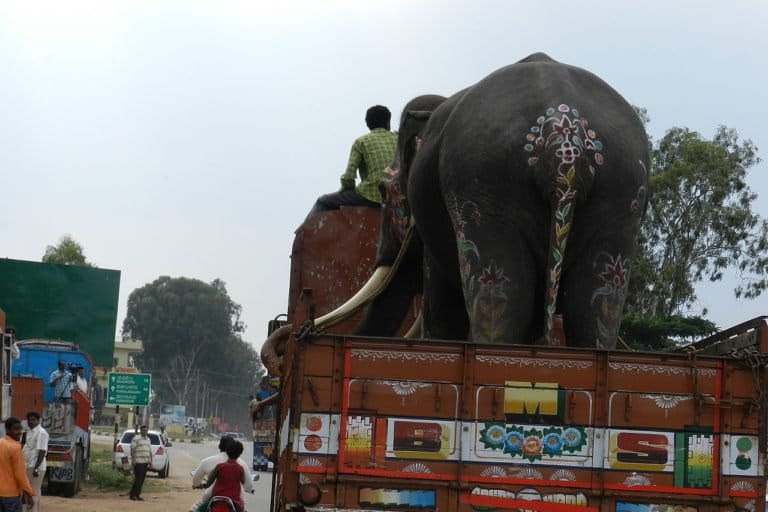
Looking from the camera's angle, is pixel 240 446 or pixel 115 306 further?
pixel 115 306

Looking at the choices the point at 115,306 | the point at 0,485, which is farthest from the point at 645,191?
the point at 115,306

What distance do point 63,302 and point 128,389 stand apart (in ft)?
17.2

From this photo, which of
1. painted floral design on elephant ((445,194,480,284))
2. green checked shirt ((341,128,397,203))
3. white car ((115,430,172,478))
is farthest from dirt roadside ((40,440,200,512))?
painted floral design on elephant ((445,194,480,284))

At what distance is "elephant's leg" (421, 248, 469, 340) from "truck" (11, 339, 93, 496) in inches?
473

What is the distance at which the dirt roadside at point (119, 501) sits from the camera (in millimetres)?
22594

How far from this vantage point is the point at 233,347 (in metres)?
129

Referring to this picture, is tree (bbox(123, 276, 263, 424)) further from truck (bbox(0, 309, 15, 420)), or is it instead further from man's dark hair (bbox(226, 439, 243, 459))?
Result: man's dark hair (bbox(226, 439, 243, 459))

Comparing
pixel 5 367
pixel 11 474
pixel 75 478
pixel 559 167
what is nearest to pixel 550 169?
pixel 559 167

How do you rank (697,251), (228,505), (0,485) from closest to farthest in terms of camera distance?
(228,505) → (0,485) → (697,251)

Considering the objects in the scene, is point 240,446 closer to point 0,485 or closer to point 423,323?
point 423,323

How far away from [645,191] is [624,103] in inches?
20.8

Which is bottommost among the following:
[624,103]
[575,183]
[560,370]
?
[560,370]

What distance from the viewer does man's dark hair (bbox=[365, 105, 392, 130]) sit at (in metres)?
12.8

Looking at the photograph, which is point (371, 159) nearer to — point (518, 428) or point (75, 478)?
point (518, 428)
